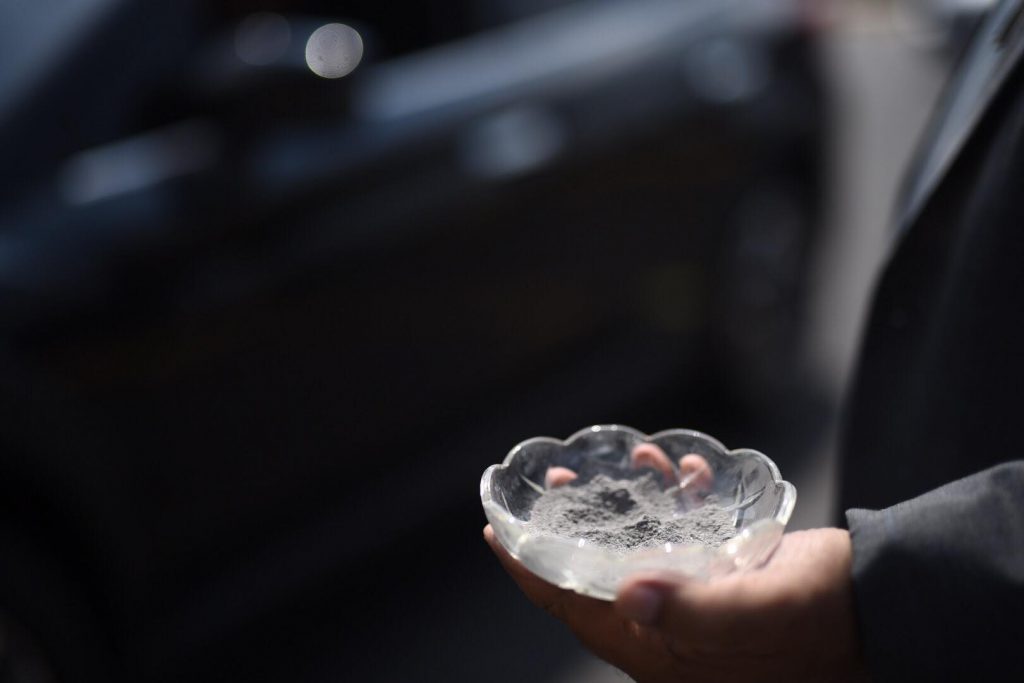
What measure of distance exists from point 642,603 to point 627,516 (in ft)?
0.76

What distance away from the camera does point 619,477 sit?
119cm

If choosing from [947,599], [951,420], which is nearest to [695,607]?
[947,599]

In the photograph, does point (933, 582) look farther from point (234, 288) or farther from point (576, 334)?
point (576, 334)

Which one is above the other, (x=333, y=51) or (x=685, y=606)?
(x=333, y=51)

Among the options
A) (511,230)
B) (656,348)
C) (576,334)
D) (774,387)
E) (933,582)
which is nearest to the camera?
(933,582)

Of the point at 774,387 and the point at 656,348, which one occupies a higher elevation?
the point at 656,348

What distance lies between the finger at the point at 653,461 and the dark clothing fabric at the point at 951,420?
0.25 m

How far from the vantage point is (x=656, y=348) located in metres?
3.86

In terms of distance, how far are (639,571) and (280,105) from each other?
6.18ft

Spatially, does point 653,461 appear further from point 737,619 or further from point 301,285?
point 301,285

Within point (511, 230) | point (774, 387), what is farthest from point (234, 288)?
point (774, 387)

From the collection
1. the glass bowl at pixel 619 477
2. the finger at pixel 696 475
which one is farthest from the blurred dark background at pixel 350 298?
the finger at pixel 696 475

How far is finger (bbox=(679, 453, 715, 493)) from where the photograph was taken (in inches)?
45.1

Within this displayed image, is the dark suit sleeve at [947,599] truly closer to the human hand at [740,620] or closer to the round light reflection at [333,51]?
the human hand at [740,620]
